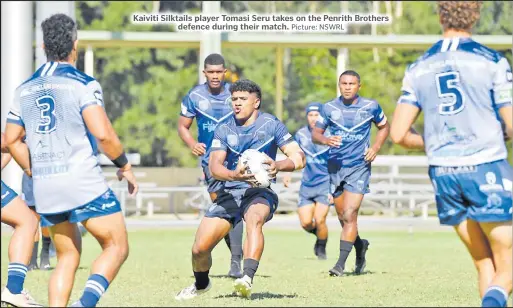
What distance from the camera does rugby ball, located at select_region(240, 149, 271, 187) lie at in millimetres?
10664

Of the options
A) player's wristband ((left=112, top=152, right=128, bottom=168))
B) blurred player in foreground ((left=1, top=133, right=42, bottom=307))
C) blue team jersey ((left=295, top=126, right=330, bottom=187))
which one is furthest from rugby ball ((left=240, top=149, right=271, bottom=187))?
blue team jersey ((left=295, top=126, right=330, bottom=187))

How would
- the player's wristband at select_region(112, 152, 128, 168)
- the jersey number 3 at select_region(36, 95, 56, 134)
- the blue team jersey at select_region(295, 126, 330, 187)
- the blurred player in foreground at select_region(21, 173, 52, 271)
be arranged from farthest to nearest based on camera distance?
1. the blue team jersey at select_region(295, 126, 330, 187)
2. the blurred player in foreground at select_region(21, 173, 52, 271)
3. the player's wristband at select_region(112, 152, 128, 168)
4. the jersey number 3 at select_region(36, 95, 56, 134)

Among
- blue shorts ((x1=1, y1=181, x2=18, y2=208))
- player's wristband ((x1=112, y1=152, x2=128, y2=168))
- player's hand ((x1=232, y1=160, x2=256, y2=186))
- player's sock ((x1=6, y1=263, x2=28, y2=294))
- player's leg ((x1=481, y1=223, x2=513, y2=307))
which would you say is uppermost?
player's wristband ((x1=112, y1=152, x2=128, y2=168))

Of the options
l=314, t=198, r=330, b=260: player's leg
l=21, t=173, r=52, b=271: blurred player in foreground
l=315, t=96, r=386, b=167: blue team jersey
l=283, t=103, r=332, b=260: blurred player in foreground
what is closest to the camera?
l=315, t=96, r=386, b=167: blue team jersey

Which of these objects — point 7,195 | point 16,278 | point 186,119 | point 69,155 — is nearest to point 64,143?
point 69,155

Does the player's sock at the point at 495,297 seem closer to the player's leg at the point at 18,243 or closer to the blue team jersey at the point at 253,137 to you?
the blue team jersey at the point at 253,137

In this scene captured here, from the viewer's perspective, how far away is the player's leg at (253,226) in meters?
10.6

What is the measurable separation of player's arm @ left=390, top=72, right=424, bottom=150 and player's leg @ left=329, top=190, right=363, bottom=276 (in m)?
6.09

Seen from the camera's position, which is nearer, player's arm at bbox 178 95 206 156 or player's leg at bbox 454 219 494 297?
player's leg at bbox 454 219 494 297

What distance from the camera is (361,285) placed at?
12523mm

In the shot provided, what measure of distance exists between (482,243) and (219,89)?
626cm

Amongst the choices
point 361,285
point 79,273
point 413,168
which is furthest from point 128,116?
point 361,285

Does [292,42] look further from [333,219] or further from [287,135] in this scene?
[287,135]

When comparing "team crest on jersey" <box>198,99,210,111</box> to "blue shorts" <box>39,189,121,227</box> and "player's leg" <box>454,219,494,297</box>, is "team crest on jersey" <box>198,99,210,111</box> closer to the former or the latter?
"blue shorts" <box>39,189,121,227</box>
